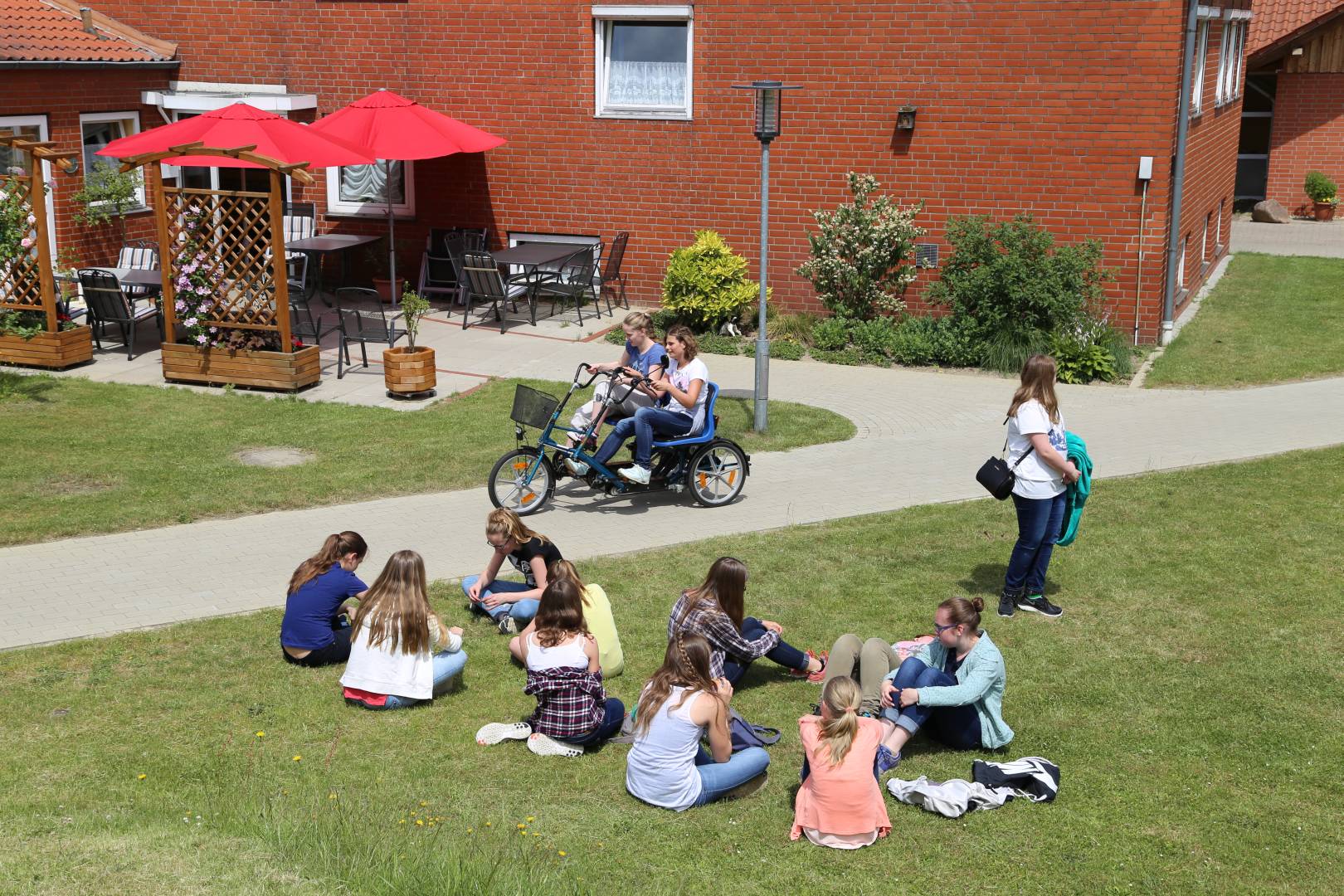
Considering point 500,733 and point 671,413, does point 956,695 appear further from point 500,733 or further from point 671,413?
point 671,413

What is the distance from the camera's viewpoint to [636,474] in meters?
10.5

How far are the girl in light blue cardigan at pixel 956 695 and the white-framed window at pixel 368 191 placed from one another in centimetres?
1422

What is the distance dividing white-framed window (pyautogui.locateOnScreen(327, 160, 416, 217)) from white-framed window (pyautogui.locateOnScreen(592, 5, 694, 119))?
3107mm

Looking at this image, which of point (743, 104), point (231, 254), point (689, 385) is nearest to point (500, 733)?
point (689, 385)

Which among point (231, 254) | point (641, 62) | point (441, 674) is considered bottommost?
point (441, 674)

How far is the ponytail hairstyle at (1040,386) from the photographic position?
8.36 metres

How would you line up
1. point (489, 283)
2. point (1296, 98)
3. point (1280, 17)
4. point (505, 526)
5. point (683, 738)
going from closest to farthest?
point (683, 738), point (505, 526), point (489, 283), point (1280, 17), point (1296, 98)

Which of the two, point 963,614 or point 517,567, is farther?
point 517,567

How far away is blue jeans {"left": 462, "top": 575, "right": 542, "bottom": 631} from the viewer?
8359 mm

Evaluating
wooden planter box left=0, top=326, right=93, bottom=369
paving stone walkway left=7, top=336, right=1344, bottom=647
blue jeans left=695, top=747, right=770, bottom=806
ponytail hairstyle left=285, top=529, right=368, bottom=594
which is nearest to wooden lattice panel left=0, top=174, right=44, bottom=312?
wooden planter box left=0, top=326, right=93, bottom=369

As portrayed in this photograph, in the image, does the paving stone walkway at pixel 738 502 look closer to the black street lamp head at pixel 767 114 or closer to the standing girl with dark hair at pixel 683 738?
the black street lamp head at pixel 767 114

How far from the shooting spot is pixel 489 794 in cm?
639

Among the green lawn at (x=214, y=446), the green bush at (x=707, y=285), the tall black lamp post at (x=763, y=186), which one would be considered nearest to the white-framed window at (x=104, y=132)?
the green lawn at (x=214, y=446)

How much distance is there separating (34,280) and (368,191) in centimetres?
580
